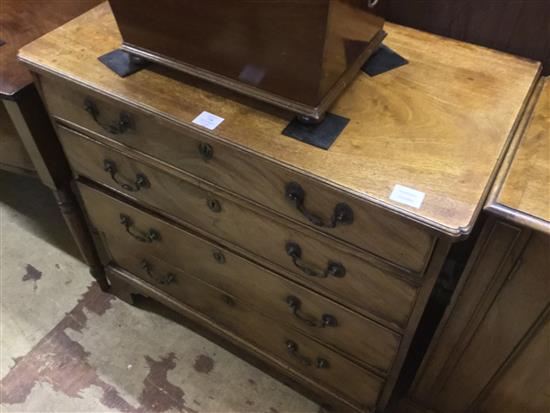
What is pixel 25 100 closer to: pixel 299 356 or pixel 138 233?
pixel 138 233

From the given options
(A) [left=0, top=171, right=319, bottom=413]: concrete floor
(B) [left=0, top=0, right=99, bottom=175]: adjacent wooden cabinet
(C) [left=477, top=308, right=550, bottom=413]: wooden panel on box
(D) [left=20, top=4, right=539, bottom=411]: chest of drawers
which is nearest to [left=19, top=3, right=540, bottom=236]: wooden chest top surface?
(D) [left=20, top=4, right=539, bottom=411]: chest of drawers

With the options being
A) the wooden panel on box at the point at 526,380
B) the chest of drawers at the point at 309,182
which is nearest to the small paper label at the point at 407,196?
the chest of drawers at the point at 309,182

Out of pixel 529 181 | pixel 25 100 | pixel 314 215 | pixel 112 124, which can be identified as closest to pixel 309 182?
pixel 314 215

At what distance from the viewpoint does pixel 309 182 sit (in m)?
0.71

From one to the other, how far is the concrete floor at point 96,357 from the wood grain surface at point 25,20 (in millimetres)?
713

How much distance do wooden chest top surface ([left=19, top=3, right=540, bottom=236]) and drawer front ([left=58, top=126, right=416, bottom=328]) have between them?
5.7 inches

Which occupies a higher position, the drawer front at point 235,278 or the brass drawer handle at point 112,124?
the brass drawer handle at point 112,124

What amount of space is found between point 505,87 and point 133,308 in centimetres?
116

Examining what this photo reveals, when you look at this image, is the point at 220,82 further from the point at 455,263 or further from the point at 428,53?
the point at 455,263

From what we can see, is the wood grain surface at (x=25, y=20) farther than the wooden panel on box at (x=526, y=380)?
Yes

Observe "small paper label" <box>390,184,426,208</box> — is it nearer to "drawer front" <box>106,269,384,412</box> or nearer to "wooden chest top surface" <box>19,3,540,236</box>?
"wooden chest top surface" <box>19,3,540,236</box>

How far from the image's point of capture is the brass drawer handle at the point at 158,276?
4.00 feet

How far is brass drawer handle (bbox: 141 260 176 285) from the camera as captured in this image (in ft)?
4.00

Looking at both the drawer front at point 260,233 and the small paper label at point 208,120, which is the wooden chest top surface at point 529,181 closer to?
the drawer front at point 260,233
